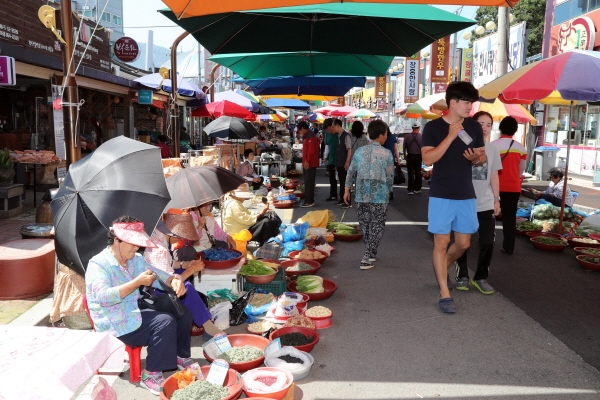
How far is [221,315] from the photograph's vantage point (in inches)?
201

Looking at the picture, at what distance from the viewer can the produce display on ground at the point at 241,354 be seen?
4156mm

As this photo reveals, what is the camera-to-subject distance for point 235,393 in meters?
3.54

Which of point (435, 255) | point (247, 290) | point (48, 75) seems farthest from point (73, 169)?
point (48, 75)

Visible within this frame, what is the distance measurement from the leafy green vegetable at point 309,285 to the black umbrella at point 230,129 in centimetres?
790

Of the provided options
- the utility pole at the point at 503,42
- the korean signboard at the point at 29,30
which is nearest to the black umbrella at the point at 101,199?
the korean signboard at the point at 29,30

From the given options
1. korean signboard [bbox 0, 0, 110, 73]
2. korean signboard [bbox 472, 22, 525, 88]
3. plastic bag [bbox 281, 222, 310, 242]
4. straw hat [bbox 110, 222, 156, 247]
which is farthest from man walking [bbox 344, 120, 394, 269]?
korean signboard [bbox 472, 22, 525, 88]

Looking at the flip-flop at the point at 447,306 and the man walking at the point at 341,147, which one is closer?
the flip-flop at the point at 447,306

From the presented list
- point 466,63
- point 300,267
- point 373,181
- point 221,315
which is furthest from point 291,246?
point 466,63

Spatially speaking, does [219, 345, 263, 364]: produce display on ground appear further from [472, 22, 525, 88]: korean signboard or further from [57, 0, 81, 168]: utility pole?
[472, 22, 525, 88]: korean signboard

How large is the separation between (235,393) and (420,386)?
58.0 inches

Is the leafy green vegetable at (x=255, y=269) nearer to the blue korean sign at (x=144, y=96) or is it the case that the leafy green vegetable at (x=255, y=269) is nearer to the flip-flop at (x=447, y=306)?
the flip-flop at (x=447, y=306)

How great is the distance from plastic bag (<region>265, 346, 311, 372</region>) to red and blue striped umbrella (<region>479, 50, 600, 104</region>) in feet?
17.6

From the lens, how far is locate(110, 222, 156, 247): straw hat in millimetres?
3473

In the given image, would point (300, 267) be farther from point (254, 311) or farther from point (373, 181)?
point (373, 181)
